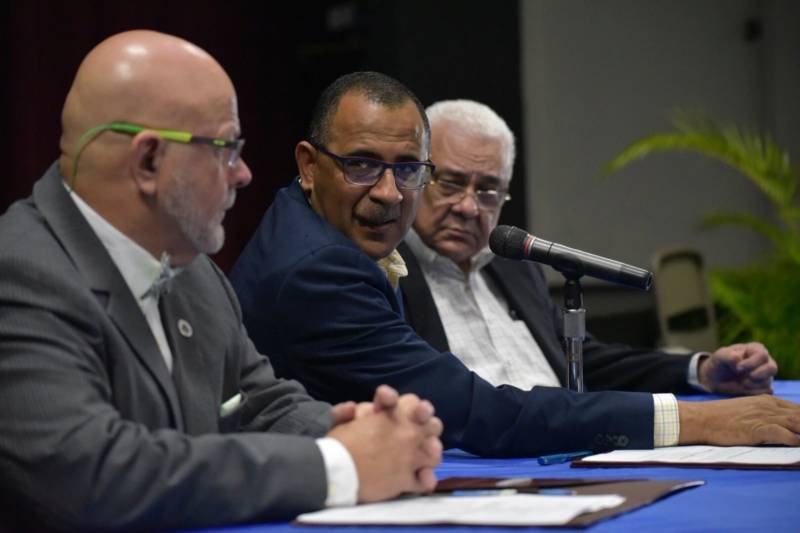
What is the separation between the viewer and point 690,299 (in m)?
6.41

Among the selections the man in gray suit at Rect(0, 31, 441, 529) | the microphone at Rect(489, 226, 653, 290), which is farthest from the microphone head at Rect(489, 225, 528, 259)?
the man in gray suit at Rect(0, 31, 441, 529)

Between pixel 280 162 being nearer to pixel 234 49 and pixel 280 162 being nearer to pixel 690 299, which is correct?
pixel 234 49

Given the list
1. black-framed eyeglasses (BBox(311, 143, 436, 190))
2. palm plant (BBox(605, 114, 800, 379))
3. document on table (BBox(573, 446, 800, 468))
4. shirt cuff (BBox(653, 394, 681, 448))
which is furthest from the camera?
palm plant (BBox(605, 114, 800, 379))

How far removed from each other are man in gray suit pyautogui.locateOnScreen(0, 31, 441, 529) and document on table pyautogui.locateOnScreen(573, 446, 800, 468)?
58 centimetres

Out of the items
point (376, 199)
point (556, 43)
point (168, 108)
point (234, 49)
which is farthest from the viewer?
point (556, 43)

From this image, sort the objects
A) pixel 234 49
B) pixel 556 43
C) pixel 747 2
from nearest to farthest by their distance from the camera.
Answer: pixel 234 49 < pixel 556 43 < pixel 747 2

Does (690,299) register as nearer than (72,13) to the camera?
No

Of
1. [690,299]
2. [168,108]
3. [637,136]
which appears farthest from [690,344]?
[168,108]

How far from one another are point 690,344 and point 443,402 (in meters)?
4.14

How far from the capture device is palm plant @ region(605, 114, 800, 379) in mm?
6230

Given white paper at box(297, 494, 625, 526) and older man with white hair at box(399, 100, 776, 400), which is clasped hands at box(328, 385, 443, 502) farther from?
older man with white hair at box(399, 100, 776, 400)

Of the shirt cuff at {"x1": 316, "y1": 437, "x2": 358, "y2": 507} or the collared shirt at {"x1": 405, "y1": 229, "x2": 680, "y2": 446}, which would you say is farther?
the collared shirt at {"x1": 405, "y1": 229, "x2": 680, "y2": 446}

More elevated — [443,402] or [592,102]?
[592,102]

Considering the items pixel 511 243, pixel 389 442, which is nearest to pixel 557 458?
pixel 511 243
